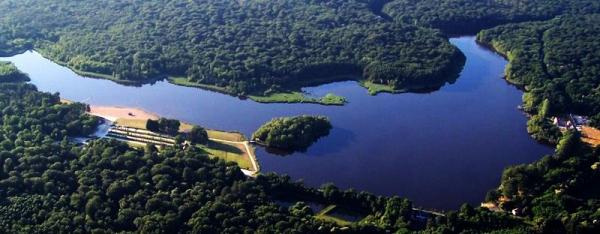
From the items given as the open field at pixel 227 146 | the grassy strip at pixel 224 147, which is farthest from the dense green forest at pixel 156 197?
the open field at pixel 227 146

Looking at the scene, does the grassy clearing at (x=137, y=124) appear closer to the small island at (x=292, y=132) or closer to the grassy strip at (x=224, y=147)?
the grassy strip at (x=224, y=147)

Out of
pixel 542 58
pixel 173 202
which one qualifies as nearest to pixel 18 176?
pixel 173 202

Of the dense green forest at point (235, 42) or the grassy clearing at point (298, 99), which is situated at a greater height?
the dense green forest at point (235, 42)

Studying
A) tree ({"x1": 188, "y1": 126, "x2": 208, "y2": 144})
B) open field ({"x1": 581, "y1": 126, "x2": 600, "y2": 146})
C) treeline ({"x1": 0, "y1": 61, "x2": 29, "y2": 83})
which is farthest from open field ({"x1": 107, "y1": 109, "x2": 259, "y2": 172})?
open field ({"x1": 581, "y1": 126, "x2": 600, "y2": 146})

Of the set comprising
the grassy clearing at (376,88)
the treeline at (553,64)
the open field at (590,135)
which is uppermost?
the treeline at (553,64)

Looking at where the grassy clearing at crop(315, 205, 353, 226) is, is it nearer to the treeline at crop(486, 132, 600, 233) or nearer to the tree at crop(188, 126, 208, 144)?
the treeline at crop(486, 132, 600, 233)

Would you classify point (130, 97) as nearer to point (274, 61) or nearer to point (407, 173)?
point (274, 61)
